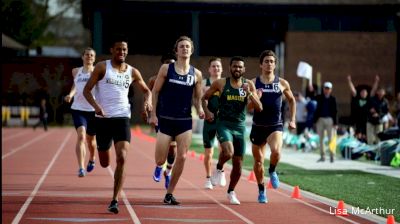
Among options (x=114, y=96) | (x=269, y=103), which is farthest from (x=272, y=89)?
(x=114, y=96)

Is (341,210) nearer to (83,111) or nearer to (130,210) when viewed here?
(130,210)

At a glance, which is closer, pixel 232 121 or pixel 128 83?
pixel 128 83

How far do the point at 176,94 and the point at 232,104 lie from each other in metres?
0.91

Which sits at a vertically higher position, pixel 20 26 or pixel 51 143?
pixel 20 26

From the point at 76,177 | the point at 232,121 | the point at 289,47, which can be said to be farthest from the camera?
the point at 289,47

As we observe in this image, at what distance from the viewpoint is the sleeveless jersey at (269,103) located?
45.2 ft

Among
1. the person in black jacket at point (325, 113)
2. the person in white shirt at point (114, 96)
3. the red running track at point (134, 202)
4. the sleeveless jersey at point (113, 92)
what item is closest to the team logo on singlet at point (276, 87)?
the red running track at point (134, 202)

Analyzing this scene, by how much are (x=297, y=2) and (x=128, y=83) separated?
159 feet

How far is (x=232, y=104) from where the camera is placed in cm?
1341

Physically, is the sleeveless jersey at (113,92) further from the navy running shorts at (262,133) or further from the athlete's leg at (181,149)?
the navy running shorts at (262,133)

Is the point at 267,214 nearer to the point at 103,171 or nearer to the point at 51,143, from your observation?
the point at 103,171

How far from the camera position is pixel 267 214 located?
1237 centimetres

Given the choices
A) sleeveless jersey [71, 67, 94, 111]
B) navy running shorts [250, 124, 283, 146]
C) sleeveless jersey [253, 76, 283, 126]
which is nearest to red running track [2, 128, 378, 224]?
navy running shorts [250, 124, 283, 146]

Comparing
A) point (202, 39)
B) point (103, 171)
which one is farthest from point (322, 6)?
point (103, 171)
